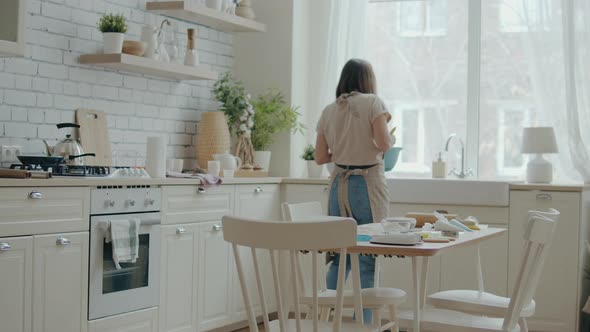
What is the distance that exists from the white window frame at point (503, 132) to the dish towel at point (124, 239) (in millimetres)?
2868

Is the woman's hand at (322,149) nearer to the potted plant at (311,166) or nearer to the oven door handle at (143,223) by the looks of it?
the oven door handle at (143,223)

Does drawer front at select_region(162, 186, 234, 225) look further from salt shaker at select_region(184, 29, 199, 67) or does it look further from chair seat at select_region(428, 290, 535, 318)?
chair seat at select_region(428, 290, 535, 318)

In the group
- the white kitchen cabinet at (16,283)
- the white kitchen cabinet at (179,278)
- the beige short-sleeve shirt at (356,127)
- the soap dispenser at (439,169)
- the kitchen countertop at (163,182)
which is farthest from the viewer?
the soap dispenser at (439,169)

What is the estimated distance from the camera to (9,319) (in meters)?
3.42

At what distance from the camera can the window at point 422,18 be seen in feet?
19.8

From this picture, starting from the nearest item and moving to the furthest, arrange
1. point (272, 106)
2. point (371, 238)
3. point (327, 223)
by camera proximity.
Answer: point (327, 223) → point (371, 238) → point (272, 106)

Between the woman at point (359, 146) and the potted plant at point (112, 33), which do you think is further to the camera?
the potted plant at point (112, 33)

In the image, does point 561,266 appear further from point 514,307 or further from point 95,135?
point 95,135

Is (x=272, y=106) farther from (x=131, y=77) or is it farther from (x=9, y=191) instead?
(x=9, y=191)

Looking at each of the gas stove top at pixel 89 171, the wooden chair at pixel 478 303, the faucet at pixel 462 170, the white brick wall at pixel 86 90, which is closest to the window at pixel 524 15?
the faucet at pixel 462 170

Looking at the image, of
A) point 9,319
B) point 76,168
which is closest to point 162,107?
point 76,168

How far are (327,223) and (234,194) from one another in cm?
265

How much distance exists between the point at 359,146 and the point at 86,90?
5.42 feet

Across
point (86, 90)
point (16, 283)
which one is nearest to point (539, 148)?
point (86, 90)
